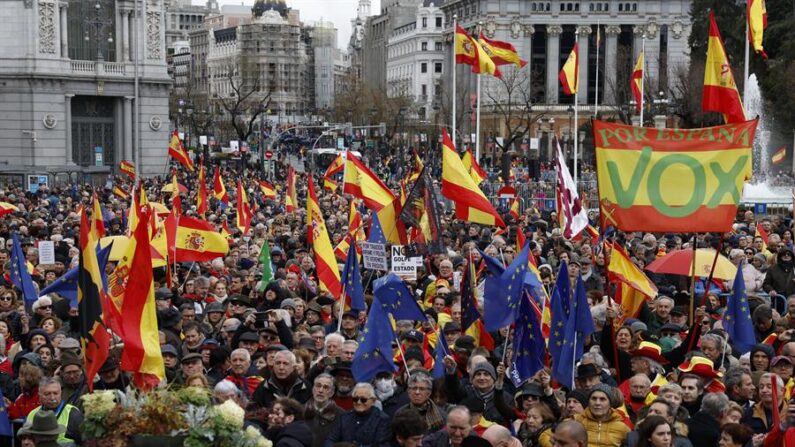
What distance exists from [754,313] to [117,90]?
48.2 metres

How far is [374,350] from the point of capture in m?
11.6

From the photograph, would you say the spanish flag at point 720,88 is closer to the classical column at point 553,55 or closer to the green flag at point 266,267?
the green flag at point 266,267

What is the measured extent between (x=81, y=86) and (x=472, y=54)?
29057 mm

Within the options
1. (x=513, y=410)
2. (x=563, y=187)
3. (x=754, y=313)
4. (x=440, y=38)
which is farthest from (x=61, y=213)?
(x=440, y=38)

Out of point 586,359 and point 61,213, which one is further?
point 61,213

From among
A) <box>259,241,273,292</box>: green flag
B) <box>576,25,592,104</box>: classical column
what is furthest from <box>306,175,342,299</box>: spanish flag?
<box>576,25,592,104</box>: classical column

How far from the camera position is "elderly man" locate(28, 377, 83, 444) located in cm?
1009

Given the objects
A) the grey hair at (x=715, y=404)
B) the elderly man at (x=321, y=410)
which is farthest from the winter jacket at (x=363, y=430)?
the grey hair at (x=715, y=404)

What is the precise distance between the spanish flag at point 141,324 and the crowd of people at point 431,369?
1.19ft

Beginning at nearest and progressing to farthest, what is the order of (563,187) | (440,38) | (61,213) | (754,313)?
(754,313) < (563,187) < (61,213) < (440,38)

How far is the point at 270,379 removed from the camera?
37.5 feet

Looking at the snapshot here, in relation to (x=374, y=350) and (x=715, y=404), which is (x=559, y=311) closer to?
(x=374, y=350)

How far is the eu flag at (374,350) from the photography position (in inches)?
449

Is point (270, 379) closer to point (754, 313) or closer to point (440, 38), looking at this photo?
point (754, 313)
